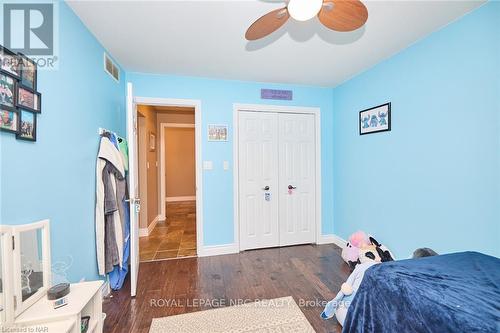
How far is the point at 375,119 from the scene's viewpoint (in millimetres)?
2568

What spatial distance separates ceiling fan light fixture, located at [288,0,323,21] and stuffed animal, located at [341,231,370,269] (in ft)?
7.91

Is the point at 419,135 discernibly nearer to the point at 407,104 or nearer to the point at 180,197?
the point at 407,104

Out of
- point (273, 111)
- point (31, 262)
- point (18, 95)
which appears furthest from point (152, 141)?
point (31, 262)

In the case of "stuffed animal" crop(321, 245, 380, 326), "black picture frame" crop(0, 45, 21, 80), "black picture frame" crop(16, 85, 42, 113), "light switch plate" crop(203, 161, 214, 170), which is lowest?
"stuffed animal" crop(321, 245, 380, 326)

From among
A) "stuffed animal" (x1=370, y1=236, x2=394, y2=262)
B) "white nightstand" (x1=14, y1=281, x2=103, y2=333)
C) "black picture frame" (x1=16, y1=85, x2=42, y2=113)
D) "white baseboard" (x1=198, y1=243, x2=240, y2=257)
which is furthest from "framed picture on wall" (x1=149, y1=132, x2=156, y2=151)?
"stuffed animal" (x1=370, y1=236, x2=394, y2=262)

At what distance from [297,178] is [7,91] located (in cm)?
A: 299

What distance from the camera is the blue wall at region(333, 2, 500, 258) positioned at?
157 centimetres

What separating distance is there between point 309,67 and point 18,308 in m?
3.07

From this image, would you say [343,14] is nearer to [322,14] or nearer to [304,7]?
[322,14]

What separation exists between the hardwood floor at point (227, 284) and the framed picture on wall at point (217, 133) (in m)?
1.62

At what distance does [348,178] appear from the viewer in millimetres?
3070

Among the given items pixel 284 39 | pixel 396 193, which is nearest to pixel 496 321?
pixel 396 193

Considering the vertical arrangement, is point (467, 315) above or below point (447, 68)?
below

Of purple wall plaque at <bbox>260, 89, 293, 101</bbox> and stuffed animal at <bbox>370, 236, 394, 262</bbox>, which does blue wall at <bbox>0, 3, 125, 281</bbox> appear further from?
stuffed animal at <bbox>370, 236, 394, 262</bbox>
